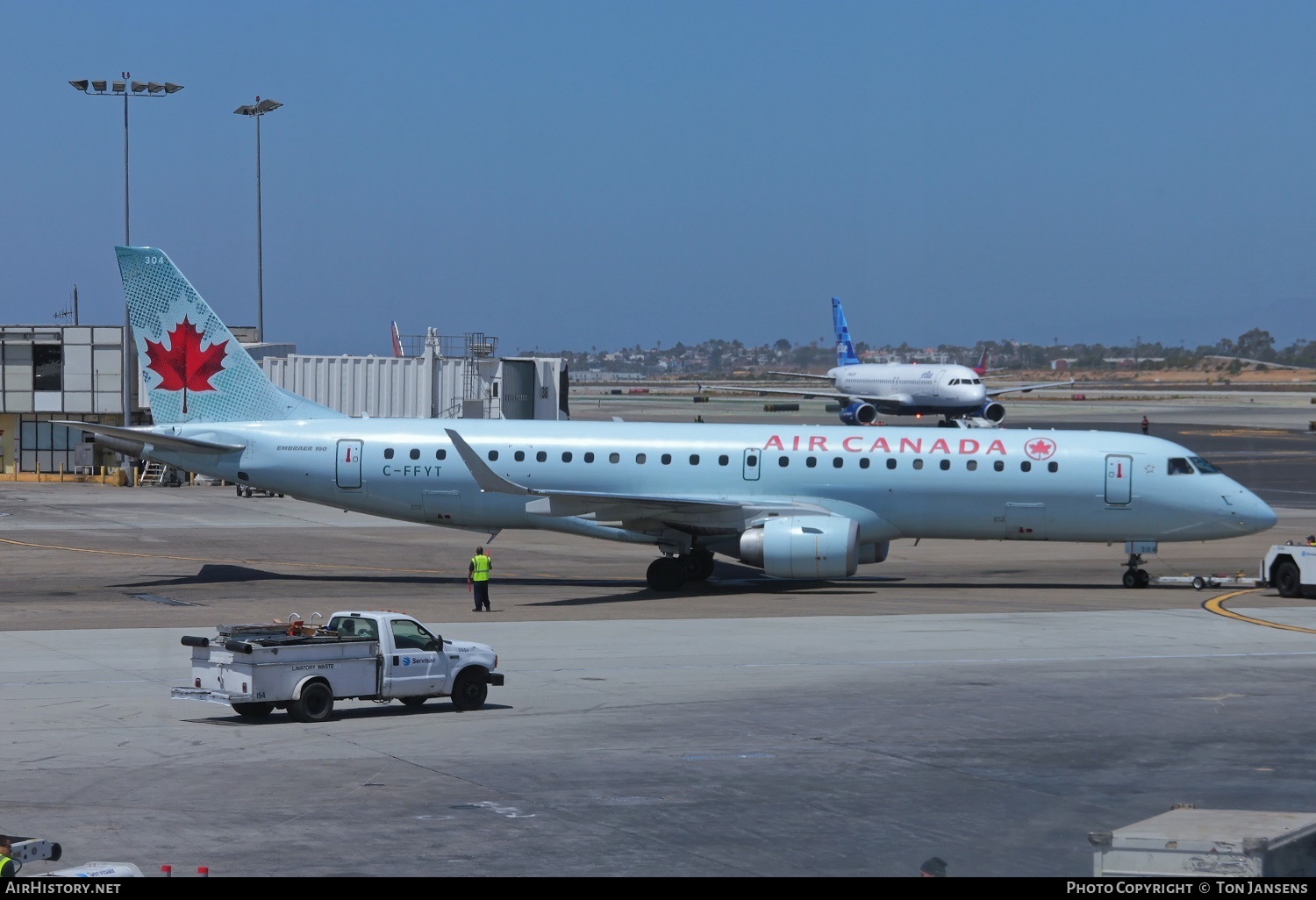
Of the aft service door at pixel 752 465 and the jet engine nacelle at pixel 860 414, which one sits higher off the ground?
the jet engine nacelle at pixel 860 414

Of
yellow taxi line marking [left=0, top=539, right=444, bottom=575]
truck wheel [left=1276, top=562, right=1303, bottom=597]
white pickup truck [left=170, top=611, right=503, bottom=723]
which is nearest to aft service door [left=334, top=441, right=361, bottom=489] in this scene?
yellow taxi line marking [left=0, top=539, right=444, bottom=575]

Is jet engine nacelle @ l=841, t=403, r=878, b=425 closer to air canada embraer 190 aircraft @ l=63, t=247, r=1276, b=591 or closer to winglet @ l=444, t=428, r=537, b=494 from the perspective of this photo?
air canada embraer 190 aircraft @ l=63, t=247, r=1276, b=591

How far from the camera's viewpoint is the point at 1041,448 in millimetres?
36031

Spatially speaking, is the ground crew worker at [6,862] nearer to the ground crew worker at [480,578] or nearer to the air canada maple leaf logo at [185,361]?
the ground crew worker at [480,578]

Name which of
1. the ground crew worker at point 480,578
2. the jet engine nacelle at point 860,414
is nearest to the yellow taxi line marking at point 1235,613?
the ground crew worker at point 480,578

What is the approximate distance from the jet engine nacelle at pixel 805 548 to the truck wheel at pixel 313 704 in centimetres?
1577

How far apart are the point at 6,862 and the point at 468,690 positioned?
11702 mm

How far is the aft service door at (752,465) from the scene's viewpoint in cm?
3650

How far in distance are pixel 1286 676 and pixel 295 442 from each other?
24.1 metres

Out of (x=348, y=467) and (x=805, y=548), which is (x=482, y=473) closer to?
(x=348, y=467)

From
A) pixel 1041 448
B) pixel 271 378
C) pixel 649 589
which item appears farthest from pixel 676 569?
pixel 271 378

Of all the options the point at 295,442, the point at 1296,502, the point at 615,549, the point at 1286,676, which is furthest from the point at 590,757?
the point at 1296,502

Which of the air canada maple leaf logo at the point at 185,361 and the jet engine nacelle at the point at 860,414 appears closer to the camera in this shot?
the air canada maple leaf logo at the point at 185,361
